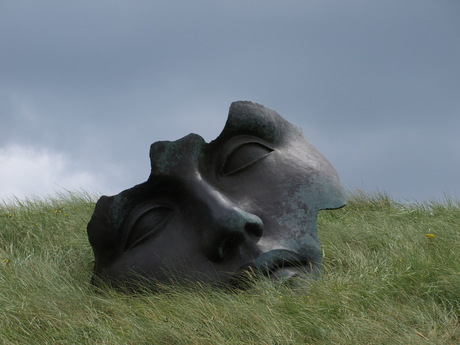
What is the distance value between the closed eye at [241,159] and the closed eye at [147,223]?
559mm

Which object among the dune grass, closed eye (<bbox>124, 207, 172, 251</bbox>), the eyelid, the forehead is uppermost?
the forehead

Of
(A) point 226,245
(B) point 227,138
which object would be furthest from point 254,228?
(B) point 227,138

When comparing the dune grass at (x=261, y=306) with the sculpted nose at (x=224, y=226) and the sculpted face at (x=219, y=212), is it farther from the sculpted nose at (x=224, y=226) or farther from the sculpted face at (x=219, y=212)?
the sculpted nose at (x=224, y=226)

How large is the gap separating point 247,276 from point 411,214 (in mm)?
5178

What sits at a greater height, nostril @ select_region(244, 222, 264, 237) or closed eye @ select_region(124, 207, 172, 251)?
closed eye @ select_region(124, 207, 172, 251)

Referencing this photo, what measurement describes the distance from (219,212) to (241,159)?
2.08 ft

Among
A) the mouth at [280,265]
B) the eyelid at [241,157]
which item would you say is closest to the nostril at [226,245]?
the mouth at [280,265]

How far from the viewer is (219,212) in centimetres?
470

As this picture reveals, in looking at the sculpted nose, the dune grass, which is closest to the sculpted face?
the sculpted nose

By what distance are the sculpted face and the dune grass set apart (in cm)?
19

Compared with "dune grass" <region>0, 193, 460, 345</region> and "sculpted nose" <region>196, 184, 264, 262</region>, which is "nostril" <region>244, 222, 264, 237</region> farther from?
"dune grass" <region>0, 193, 460, 345</region>

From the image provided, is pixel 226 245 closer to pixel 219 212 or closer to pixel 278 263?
pixel 219 212

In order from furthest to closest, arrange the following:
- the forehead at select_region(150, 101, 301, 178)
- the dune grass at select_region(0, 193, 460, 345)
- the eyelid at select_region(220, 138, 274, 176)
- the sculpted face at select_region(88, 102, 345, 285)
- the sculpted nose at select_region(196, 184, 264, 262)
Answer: the eyelid at select_region(220, 138, 274, 176) → the forehead at select_region(150, 101, 301, 178) → the sculpted face at select_region(88, 102, 345, 285) → the sculpted nose at select_region(196, 184, 264, 262) → the dune grass at select_region(0, 193, 460, 345)

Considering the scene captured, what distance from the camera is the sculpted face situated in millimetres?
4777
